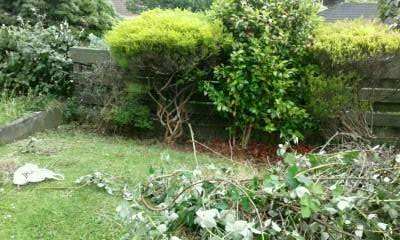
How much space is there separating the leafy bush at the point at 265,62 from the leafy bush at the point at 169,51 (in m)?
0.23

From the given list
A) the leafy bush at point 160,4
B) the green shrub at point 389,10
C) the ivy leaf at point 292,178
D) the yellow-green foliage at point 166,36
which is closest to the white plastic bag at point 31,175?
the yellow-green foliage at point 166,36

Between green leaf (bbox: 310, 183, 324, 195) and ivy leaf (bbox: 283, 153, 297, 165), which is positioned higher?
ivy leaf (bbox: 283, 153, 297, 165)

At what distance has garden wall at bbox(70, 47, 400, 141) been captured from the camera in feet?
18.6

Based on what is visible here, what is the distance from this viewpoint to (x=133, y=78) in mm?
6094

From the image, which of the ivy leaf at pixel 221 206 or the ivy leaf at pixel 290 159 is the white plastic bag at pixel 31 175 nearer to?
the ivy leaf at pixel 221 206

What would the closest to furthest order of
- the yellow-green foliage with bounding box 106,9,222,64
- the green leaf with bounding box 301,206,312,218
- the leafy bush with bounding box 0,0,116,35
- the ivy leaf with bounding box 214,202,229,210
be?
the green leaf with bounding box 301,206,312,218 → the ivy leaf with bounding box 214,202,229,210 → the yellow-green foliage with bounding box 106,9,222,64 → the leafy bush with bounding box 0,0,116,35

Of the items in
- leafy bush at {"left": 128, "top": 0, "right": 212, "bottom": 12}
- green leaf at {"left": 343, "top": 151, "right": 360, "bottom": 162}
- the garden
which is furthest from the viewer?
leafy bush at {"left": 128, "top": 0, "right": 212, "bottom": 12}

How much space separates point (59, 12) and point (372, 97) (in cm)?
468

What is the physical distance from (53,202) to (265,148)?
2.81 m

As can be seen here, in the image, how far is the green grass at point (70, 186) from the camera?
3561mm

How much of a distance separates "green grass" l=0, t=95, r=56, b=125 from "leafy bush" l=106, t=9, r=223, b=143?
128 centimetres

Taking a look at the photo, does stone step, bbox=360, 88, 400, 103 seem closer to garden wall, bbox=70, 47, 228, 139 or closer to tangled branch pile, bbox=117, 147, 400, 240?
garden wall, bbox=70, 47, 228, 139

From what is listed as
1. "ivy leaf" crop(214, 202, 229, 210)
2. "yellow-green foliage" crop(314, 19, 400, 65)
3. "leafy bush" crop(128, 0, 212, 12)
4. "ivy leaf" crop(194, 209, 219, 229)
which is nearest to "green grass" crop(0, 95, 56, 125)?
"yellow-green foliage" crop(314, 19, 400, 65)

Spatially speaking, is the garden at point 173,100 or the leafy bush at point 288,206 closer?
A: the leafy bush at point 288,206
